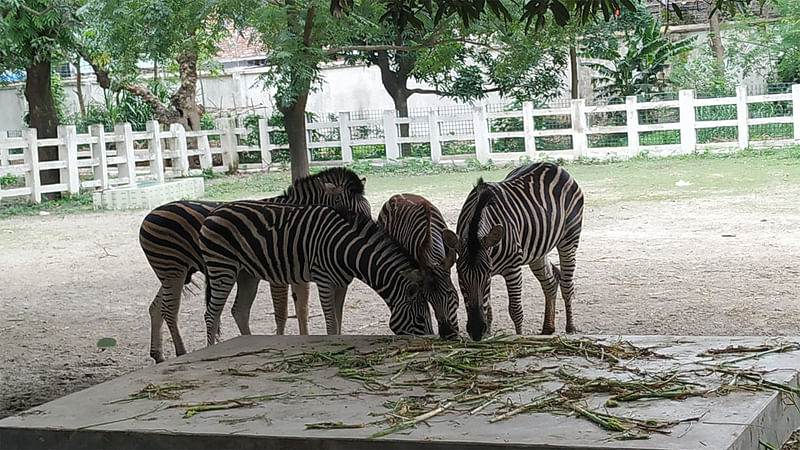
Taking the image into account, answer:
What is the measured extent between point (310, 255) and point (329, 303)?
14.3 inches

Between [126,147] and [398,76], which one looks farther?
[398,76]

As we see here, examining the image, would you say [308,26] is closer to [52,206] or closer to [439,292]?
[439,292]

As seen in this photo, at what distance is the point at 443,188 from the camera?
17797 mm

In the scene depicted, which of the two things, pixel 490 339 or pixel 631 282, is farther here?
pixel 631 282

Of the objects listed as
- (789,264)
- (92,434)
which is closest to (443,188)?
(789,264)

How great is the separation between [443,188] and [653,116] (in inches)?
289

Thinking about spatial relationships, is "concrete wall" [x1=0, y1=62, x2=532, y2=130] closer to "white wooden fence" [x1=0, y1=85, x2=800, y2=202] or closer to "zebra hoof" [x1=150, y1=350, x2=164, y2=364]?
"white wooden fence" [x1=0, y1=85, x2=800, y2=202]

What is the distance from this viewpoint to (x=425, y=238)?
22.2ft

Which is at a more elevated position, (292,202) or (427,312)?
(292,202)

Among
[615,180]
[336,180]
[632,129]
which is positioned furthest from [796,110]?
[336,180]

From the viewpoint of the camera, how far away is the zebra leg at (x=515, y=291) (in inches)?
275

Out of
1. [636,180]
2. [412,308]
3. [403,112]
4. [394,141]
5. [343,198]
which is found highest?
[403,112]

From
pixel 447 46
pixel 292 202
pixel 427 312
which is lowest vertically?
pixel 427 312

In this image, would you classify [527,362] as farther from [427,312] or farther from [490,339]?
[427,312]
